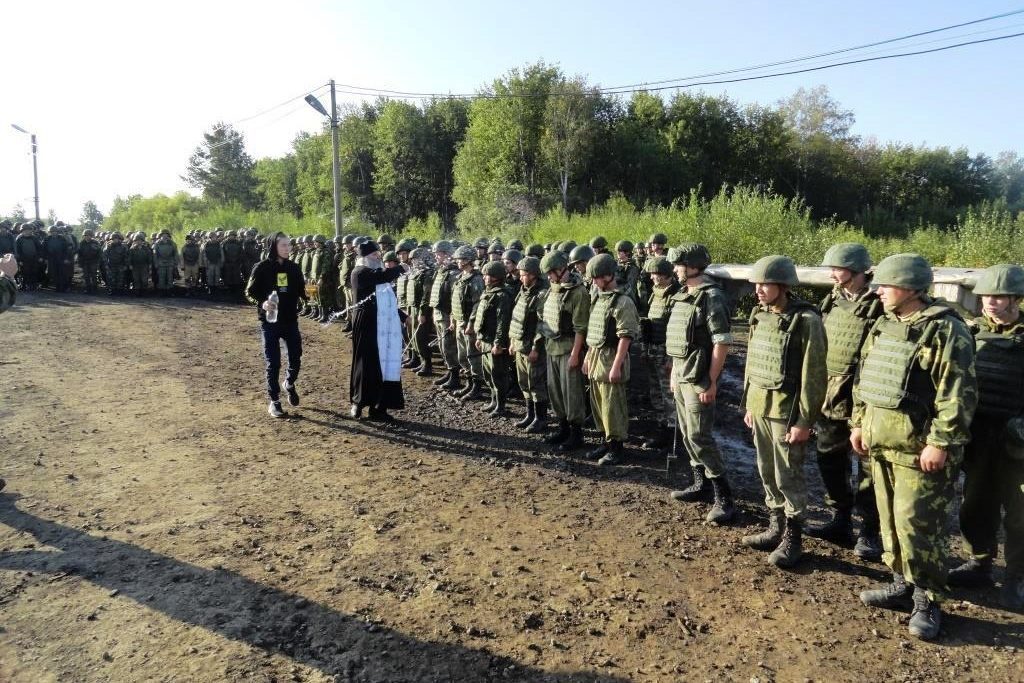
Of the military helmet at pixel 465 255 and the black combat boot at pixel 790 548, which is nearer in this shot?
the black combat boot at pixel 790 548

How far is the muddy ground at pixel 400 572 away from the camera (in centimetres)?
341

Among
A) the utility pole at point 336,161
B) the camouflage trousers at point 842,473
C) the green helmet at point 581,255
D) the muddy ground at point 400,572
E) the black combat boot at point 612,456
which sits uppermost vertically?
the utility pole at point 336,161

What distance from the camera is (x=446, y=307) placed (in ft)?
31.0

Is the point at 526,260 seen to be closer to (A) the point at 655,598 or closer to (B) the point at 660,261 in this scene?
(B) the point at 660,261

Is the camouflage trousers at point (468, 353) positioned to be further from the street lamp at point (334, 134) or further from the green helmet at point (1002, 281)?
the street lamp at point (334, 134)

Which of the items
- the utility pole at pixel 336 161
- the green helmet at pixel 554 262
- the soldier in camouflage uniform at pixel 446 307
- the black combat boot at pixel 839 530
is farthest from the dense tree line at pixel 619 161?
the black combat boot at pixel 839 530

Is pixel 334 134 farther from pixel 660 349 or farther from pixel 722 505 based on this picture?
pixel 722 505

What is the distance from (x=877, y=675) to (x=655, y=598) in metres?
1.24

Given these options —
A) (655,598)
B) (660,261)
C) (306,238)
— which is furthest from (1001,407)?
(306,238)

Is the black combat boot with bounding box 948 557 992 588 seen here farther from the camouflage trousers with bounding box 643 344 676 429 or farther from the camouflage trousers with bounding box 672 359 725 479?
the camouflage trousers with bounding box 643 344 676 429

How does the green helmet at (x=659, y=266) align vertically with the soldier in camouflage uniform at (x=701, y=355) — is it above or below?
above

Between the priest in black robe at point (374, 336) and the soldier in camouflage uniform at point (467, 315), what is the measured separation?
1198 mm

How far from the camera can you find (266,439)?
719cm

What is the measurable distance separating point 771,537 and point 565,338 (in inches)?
114
